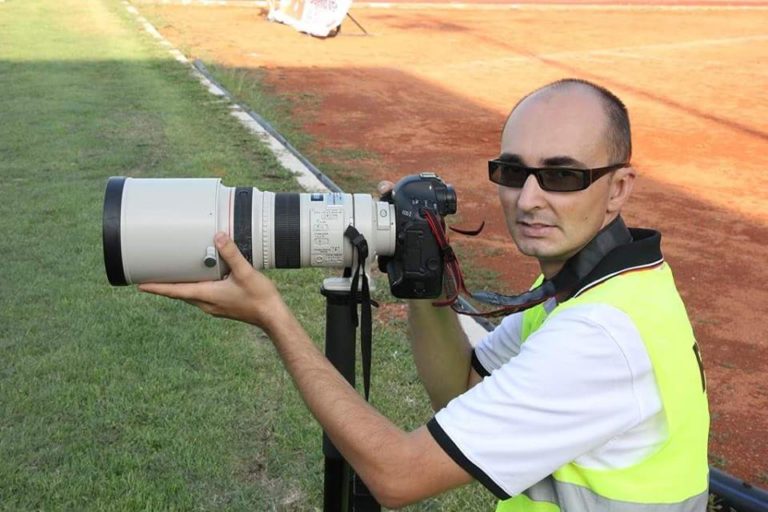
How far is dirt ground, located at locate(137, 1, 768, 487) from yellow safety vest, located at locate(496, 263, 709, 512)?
213cm

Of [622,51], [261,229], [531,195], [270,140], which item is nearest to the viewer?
[531,195]

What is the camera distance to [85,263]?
16.8 ft

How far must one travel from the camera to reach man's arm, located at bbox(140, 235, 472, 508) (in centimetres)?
161

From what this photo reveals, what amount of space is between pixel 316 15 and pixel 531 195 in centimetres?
1832

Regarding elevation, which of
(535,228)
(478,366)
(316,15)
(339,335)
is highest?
(535,228)

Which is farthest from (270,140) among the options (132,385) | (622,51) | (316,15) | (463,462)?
(622,51)

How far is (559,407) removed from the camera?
155 centimetres

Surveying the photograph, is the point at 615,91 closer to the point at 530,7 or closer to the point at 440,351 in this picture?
the point at 440,351

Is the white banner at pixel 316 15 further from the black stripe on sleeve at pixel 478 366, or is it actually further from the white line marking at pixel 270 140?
the black stripe on sleeve at pixel 478 366

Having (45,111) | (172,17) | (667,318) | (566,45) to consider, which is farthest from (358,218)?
(172,17)

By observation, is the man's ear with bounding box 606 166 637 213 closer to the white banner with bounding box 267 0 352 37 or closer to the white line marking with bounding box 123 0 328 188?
the white line marking with bounding box 123 0 328 188

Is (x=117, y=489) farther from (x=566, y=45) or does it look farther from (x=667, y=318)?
(x=566, y=45)

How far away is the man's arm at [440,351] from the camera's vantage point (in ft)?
7.25

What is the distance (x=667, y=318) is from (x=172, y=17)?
2124 centimetres
